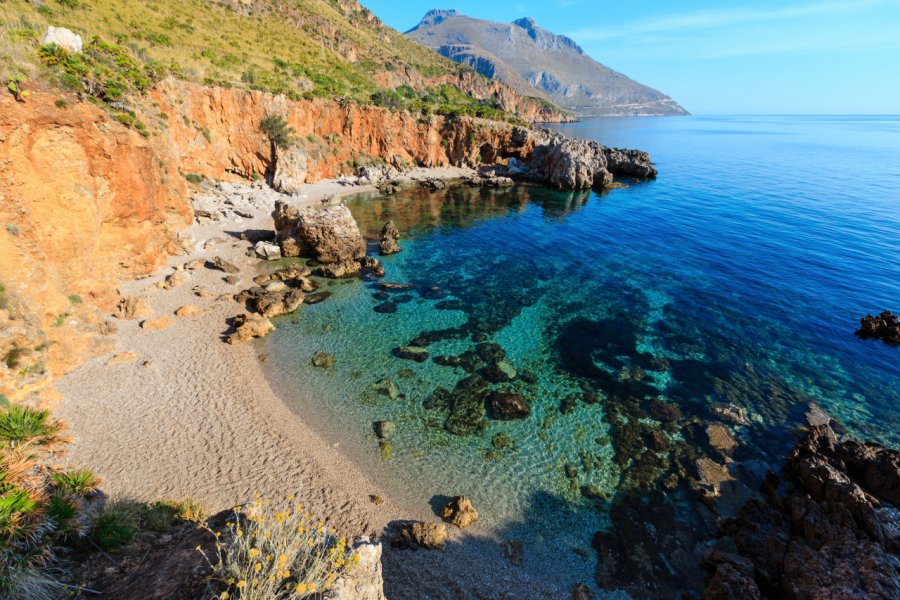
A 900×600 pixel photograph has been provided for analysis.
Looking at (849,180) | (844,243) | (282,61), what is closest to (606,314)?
(844,243)

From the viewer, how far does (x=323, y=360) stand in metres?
21.0

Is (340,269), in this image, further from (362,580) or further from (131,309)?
(362,580)

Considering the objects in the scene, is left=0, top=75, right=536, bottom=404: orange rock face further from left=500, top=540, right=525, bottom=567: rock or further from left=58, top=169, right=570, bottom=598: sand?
left=500, top=540, right=525, bottom=567: rock

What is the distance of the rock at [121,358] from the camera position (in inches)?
728

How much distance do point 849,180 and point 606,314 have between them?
77.0 m

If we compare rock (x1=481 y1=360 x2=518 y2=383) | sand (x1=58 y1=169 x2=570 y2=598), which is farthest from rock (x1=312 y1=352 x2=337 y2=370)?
rock (x1=481 y1=360 x2=518 y2=383)

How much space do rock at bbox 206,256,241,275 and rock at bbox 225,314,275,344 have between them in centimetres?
785

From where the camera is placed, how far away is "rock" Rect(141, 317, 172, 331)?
2128 cm

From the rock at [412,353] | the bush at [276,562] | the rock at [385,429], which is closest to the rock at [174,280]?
the rock at [412,353]

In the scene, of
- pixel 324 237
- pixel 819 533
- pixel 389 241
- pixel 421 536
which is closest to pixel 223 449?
pixel 421 536

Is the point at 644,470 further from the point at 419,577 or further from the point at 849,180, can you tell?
the point at 849,180

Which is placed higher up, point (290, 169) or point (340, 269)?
point (290, 169)

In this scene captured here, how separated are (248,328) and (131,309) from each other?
7.16 meters

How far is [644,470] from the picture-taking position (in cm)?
1570
